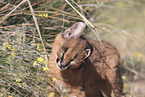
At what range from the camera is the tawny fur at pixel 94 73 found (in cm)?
448

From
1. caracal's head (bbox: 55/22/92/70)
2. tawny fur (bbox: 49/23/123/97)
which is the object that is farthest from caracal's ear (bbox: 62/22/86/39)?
tawny fur (bbox: 49/23/123/97)

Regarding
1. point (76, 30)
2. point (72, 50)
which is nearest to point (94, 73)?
point (72, 50)

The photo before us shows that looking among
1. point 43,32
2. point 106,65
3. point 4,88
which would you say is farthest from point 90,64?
point 4,88

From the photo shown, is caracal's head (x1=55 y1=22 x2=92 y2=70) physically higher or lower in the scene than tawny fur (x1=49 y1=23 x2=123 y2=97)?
higher

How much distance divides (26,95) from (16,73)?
1.39ft

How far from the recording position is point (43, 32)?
4891mm

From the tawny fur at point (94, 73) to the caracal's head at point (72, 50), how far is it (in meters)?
0.07

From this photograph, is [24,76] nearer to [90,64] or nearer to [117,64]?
[90,64]

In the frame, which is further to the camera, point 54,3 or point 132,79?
point 132,79

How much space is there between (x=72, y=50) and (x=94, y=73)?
121 centimetres

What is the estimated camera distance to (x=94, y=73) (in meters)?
5.01

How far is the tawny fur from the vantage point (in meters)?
4.48

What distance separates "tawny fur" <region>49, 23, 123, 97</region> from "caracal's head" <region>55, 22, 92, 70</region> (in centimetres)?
7

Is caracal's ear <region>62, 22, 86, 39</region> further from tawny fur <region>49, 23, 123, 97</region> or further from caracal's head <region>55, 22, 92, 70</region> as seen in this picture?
tawny fur <region>49, 23, 123, 97</region>
